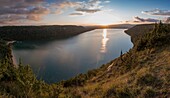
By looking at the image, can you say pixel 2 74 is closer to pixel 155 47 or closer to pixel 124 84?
pixel 124 84

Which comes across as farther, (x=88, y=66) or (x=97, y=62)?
(x=97, y=62)

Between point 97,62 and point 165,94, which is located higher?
point 165,94

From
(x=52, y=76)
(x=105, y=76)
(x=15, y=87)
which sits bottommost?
(x=52, y=76)

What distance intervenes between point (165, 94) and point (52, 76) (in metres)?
38.9

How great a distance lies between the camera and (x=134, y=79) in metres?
10.4

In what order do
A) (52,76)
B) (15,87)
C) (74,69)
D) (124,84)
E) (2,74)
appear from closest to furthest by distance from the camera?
1. (15,87)
2. (2,74)
3. (124,84)
4. (52,76)
5. (74,69)

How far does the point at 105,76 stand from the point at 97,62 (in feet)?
135

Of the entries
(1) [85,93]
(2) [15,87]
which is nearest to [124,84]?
(1) [85,93]

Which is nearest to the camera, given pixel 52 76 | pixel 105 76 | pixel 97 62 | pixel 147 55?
pixel 147 55

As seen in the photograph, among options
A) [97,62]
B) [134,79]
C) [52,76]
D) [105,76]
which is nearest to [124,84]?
[134,79]

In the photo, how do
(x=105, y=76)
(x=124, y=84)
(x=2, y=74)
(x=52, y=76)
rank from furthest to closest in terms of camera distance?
1. (x=52, y=76)
2. (x=105, y=76)
3. (x=124, y=84)
4. (x=2, y=74)

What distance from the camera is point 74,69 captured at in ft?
167

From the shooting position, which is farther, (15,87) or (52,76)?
(52,76)

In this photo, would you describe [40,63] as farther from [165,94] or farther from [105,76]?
[165,94]
